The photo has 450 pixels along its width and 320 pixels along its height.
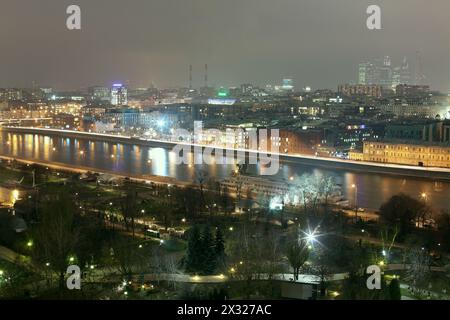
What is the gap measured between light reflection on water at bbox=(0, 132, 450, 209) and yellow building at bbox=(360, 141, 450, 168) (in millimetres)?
1354

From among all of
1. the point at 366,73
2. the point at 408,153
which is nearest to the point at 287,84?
the point at 366,73

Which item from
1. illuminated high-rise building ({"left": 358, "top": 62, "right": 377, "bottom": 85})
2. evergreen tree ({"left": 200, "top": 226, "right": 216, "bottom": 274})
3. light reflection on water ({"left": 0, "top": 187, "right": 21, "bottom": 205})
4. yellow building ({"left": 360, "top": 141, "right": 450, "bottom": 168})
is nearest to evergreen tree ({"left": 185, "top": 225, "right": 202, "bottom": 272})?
evergreen tree ({"left": 200, "top": 226, "right": 216, "bottom": 274})

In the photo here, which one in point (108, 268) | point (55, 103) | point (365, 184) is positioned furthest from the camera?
point (55, 103)

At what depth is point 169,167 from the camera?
8.44 meters

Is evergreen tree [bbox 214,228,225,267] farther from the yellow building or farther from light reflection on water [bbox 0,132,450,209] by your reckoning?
the yellow building

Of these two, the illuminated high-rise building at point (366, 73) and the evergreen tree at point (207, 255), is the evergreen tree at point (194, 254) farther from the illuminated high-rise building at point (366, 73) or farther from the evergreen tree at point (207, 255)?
the illuminated high-rise building at point (366, 73)

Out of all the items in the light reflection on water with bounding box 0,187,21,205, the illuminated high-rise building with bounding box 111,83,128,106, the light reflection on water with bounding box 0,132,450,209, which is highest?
the illuminated high-rise building with bounding box 111,83,128,106

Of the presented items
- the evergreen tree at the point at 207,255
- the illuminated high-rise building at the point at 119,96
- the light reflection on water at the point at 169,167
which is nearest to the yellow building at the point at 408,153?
the light reflection on water at the point at 169,167

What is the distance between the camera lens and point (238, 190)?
6090 millimetres

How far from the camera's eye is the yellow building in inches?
355

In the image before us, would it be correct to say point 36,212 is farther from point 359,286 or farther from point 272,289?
point 359,286

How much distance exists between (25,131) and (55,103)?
931cm

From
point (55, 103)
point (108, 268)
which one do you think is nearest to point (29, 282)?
point (108, 268)

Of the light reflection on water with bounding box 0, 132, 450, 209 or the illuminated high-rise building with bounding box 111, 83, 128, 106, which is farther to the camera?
the illuminated high-rise building with bounding box 111, 83, 128, 106
